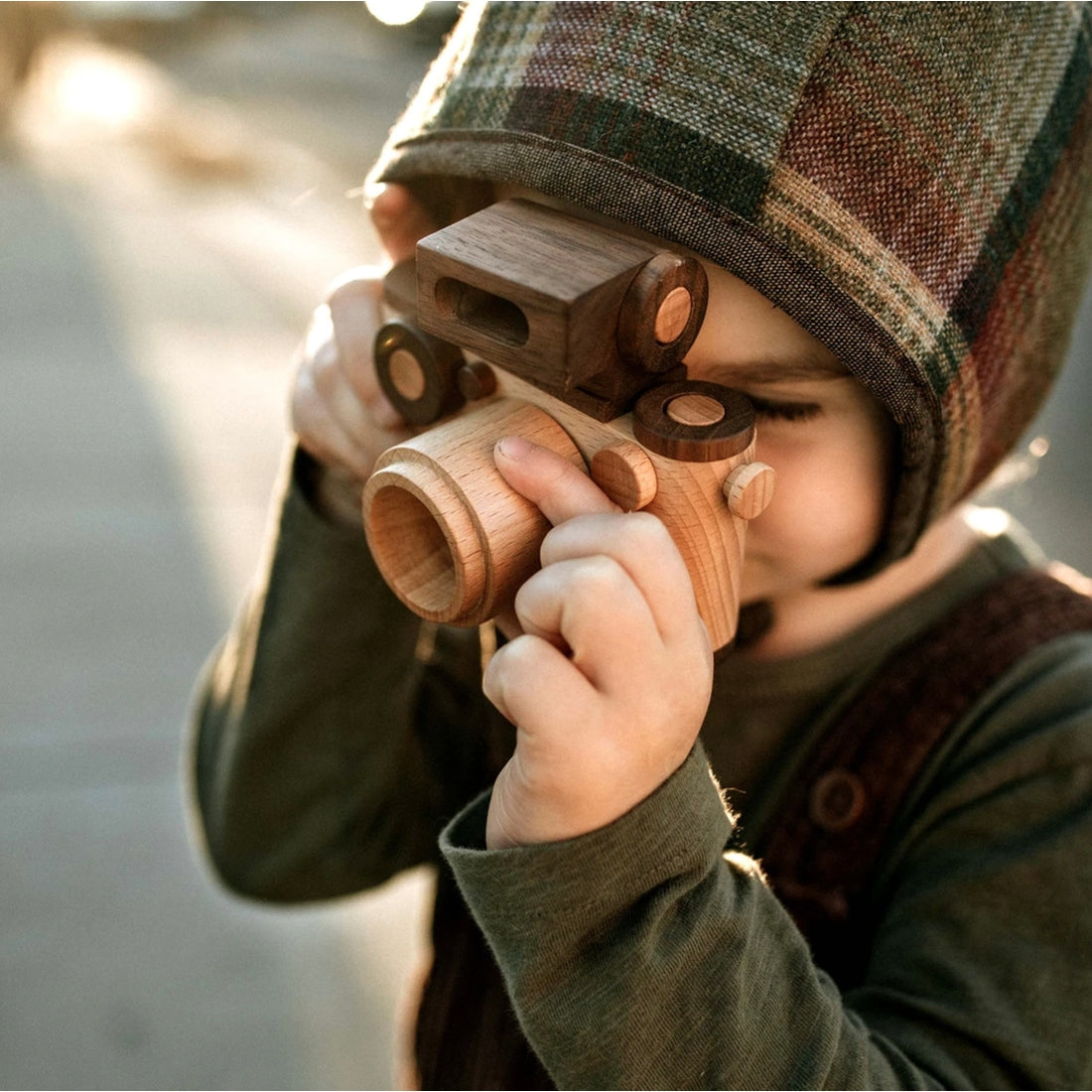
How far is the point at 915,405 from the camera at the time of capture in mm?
652

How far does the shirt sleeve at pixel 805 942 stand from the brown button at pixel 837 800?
0.04 meters

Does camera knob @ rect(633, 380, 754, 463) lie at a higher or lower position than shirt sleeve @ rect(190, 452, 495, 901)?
higher

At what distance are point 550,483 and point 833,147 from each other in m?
0.25

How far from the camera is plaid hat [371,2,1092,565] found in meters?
0.60

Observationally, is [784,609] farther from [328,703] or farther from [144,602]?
[144,602]

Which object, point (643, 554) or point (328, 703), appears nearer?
point (643, 554)

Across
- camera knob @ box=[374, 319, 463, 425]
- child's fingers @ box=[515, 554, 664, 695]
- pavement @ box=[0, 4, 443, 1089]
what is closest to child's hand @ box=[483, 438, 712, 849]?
child's fingers @ box=[515, 554, 664, 695]

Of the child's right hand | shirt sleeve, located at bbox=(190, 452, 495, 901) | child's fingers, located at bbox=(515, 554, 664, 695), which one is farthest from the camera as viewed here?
shirt sleeve, located at bbox=(190, 452, 495, 901)

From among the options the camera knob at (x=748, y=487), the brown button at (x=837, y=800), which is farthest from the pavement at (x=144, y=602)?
the camera knob at (x=748, y=487)

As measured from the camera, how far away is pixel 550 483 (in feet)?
1.83

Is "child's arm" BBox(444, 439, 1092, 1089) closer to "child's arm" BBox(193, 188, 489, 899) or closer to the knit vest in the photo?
the knit vest

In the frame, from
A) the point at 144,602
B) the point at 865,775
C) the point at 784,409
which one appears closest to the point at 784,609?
the point at 865,775

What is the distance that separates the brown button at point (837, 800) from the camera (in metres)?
0.79

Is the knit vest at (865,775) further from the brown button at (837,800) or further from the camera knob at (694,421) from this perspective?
the camera knob at (694,421)
